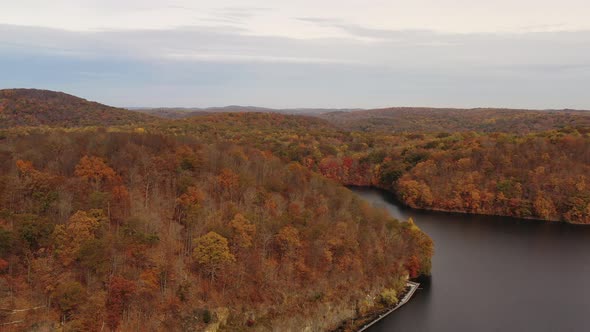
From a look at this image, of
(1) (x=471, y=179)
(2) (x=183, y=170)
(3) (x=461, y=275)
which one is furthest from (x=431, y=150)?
(2) (x=183, y=170)

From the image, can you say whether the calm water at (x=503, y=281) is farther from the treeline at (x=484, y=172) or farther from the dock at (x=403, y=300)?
the treeline at (x=484, y=172)

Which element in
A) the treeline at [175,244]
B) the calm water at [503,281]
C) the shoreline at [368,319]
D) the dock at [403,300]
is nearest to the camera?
the treeline at [175,244]

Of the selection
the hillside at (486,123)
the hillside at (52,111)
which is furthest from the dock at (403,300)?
the hillside at (486,123)

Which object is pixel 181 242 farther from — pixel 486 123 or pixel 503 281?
pixel 486 123

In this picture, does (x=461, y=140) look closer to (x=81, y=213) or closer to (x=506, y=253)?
(x=506, y=253)

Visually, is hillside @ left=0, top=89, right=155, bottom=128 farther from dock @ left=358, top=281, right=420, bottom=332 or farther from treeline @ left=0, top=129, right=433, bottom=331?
dock @ left=358, top=281, right=420, bottom=332

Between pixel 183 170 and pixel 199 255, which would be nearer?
pixel 199 255

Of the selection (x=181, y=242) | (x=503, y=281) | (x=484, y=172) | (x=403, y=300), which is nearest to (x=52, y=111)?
(x=181, y=242)

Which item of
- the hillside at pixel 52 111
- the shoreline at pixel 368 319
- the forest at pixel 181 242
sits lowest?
the shoreline at pixel 368 319
